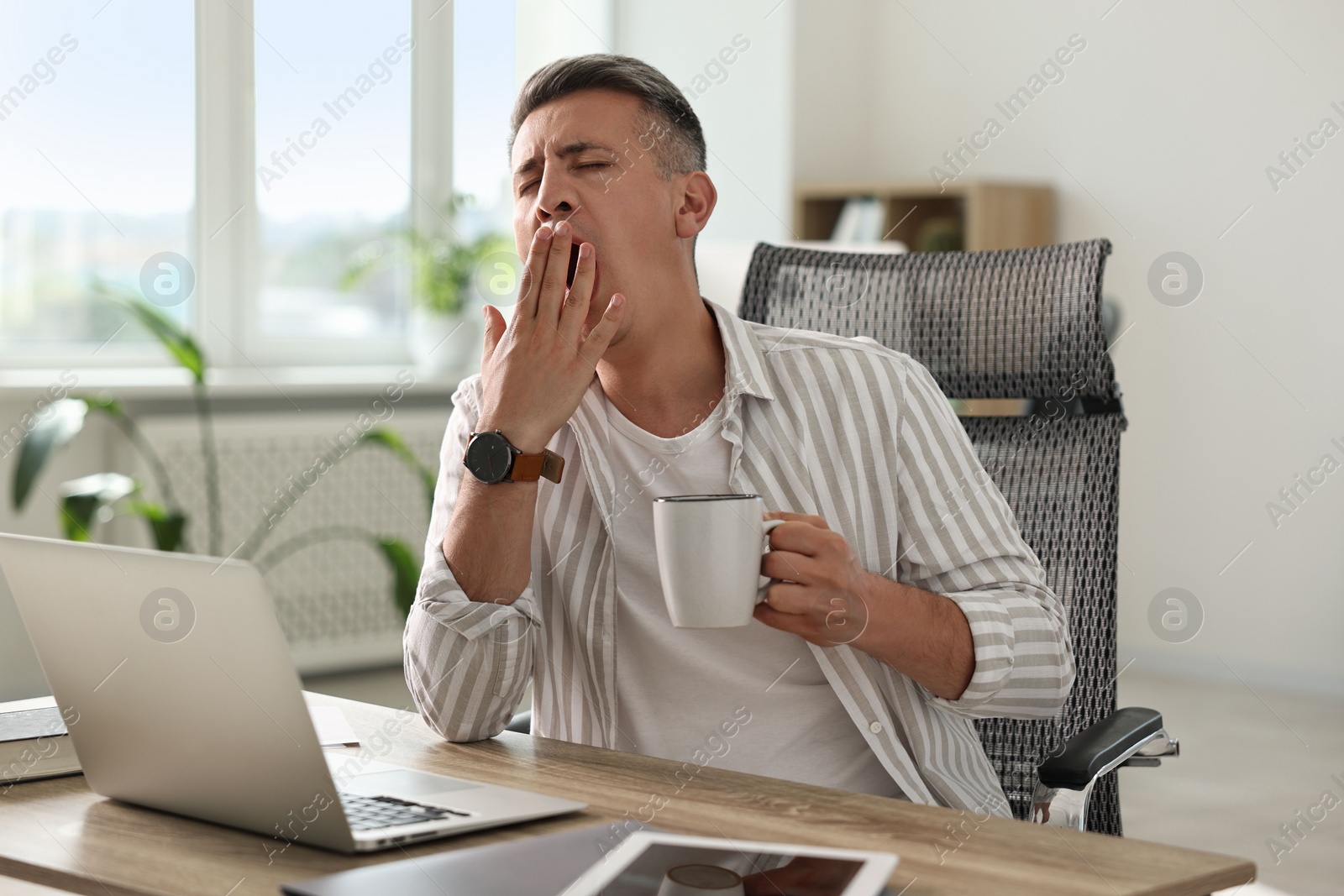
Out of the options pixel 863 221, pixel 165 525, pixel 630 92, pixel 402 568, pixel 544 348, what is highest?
pixel 863 221

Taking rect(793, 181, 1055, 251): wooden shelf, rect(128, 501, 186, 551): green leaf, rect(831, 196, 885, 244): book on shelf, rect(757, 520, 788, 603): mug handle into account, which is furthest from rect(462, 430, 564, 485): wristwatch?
rect(831, 196, 885, 244): book on shelf

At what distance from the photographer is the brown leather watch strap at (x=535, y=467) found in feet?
3.93

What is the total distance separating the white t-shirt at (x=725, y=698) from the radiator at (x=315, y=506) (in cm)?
240

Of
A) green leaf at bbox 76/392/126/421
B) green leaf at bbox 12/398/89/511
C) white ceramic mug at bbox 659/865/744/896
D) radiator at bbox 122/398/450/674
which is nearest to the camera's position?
white ceramic mug at bbox 659/865/744/896

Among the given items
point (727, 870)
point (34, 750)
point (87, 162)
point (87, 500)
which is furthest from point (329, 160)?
point (727, 870)

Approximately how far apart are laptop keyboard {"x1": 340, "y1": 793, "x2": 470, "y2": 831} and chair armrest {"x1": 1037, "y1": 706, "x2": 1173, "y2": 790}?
1.75 ft

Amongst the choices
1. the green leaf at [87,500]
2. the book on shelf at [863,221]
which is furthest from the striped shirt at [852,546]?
the book on shelf at [863,221]

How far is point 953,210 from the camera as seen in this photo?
4605 millimetres

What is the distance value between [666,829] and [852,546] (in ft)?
1.67

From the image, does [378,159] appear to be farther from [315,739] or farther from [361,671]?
[315,739]

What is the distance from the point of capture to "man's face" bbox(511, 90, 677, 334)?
51.8 inches

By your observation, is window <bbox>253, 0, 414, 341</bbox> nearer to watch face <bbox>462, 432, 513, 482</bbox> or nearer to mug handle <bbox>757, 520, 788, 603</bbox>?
watch face <bbox>462, 432, 513, 482</bbox>

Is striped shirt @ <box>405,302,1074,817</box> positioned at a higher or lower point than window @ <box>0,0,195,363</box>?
lower

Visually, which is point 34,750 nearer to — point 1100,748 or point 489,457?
point 489,457
